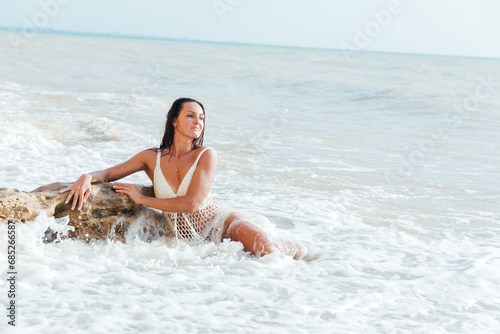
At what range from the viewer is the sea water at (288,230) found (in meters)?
3.42

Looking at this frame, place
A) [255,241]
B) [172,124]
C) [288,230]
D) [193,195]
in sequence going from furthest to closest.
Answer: [288,230] < [172,124] < [255,241] < [193,195]

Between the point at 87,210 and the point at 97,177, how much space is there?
33 cm

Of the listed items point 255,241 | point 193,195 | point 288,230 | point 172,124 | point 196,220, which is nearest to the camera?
point 193,195

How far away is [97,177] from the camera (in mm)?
4641

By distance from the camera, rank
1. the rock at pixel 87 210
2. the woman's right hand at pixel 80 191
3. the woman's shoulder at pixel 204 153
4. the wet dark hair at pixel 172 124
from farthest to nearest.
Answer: the wet dark hair at pixel 172 124 < the woman's shoulder at pixel 204 153 < the woman's right hand at pixel 80 191 < the rock at pixel 87 210

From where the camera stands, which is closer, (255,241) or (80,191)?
(80,191)

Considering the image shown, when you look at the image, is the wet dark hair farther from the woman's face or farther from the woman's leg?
the woman's leg

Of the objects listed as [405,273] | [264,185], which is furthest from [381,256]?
[264,185]

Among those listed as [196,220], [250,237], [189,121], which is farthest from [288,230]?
[189,121]

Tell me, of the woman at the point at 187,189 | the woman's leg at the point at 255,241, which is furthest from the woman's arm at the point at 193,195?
the woman's leg at the point at 255,241

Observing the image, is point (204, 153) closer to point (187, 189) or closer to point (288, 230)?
point (187, 189)

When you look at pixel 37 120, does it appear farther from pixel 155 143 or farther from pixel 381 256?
pixel 381 256

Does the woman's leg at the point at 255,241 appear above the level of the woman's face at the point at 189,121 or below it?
below

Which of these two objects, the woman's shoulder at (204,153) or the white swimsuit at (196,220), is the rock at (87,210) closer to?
the white swimsuit at (196,220)
